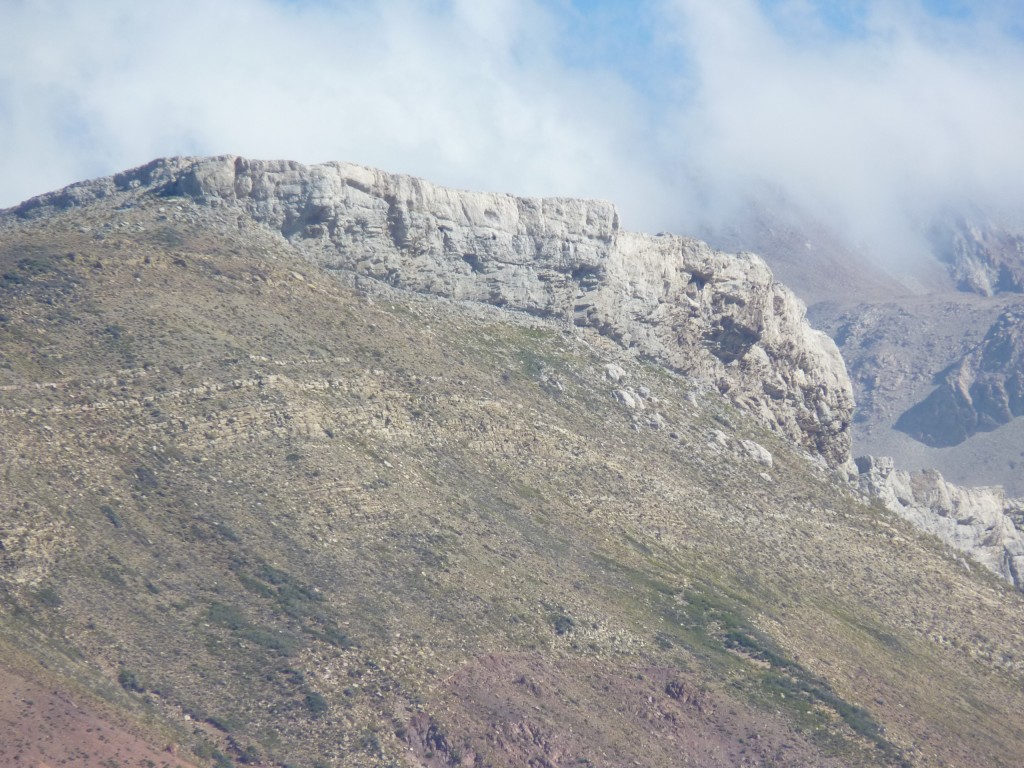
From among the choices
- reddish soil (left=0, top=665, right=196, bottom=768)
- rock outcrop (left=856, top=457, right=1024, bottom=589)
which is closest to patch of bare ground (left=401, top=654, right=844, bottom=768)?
reddish soil (left=0, top=665, right=196, bottom=768)

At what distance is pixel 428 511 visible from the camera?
261 feet

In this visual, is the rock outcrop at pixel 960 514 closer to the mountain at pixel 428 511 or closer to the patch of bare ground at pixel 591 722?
the mountain at pixel 428 511

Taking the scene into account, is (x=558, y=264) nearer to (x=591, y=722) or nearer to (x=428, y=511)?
(x=428, y=511)

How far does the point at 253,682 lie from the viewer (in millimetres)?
61781

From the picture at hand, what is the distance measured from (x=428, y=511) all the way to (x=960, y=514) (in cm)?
8531

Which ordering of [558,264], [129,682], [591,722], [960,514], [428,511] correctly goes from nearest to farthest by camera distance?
[129,682] < [591,722] < [428,511] < [558,264] < [960,514]

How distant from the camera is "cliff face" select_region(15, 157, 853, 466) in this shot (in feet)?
322

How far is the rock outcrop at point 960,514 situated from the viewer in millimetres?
139750

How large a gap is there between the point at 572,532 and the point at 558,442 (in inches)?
361

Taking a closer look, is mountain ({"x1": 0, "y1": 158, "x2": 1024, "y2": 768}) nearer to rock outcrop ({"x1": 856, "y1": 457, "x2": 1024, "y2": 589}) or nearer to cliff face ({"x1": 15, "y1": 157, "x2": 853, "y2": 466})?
cliff face ({"x1": 15, "y1": 157, "x2": 853, "y2": 466})

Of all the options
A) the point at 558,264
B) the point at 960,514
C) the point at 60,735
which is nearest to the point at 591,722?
the point at 60,735

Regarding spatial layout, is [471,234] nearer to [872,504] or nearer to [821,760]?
[872,504]

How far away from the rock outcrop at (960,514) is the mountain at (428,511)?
1092 inches

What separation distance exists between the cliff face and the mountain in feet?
0.86
